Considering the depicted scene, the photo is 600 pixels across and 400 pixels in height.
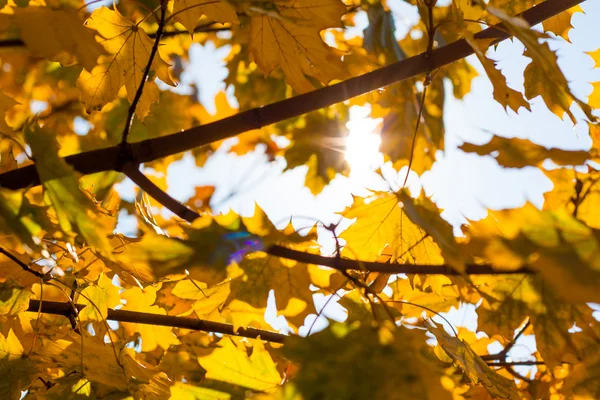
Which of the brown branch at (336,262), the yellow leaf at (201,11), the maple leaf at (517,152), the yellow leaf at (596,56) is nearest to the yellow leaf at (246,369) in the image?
the brown branch at (336,262)

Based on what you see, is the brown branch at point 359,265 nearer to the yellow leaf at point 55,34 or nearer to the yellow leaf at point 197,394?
the yellow leaf at point 197,394

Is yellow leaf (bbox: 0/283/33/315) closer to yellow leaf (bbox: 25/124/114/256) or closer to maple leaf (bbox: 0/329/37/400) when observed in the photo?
maple leaf (bbox: 0/329/37/400)

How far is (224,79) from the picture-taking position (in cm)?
275

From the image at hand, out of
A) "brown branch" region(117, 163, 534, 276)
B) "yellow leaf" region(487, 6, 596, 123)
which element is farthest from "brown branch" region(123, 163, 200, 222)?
"yellow leaf" region(487, 6, 596, 123)

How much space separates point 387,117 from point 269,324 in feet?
3.80

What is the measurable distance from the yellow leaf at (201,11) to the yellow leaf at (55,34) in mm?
196

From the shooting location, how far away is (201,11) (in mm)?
1267

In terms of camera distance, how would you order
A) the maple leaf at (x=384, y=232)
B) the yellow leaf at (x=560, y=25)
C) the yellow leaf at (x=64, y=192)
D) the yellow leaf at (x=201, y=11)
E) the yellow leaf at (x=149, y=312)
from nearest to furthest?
the yellow leaf at (x=64, y=192)
the yellow leaf at (x=201, y=11)
the maple leaf at (x=384, y=232)
the yellow leaf at (x=149, y=312)
the yellow leaf at (x=560, y=25)

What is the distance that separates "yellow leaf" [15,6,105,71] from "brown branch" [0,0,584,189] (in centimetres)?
Answer: 22

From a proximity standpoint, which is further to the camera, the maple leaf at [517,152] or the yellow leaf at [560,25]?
the yellow leaf at [560,25]

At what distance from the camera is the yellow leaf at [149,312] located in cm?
169

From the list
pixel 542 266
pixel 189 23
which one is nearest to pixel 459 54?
pixel 189 23

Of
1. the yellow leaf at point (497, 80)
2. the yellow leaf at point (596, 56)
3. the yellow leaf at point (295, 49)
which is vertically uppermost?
the yellow leaf at point (596, 56)

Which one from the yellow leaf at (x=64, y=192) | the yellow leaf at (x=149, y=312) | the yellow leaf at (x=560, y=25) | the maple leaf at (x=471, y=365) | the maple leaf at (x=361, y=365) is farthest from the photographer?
the yellow leaf at (x=560, y=25)
